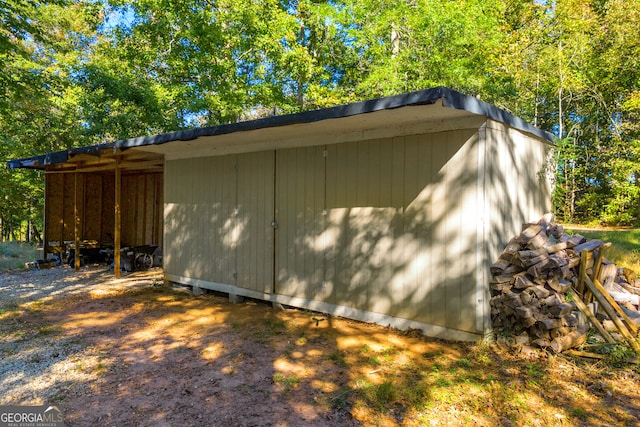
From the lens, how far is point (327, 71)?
43.1ft

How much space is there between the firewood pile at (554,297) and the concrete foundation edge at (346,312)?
1.31 feet

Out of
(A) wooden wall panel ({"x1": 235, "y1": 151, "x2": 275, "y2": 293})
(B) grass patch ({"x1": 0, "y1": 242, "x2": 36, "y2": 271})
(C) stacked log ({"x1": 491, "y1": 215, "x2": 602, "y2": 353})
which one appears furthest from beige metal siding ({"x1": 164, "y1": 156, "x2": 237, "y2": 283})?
(B) grass patch ({"x1": 0, "y1": 242, "x2": 36, "y2": 271})

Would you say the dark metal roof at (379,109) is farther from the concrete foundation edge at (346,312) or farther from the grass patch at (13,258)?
the grass patch at (13,258)

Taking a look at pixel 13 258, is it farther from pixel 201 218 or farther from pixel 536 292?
pixel 536 292

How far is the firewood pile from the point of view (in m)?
3.21

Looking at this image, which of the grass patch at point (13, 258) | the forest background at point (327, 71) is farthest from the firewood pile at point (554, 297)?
the grass patch at point (13, 258)

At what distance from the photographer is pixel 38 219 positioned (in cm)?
1691

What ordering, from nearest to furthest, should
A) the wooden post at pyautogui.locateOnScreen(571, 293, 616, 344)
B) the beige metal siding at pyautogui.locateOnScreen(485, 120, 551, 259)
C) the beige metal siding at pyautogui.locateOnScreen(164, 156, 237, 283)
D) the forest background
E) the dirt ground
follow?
1. the dirt ground
2. the wooden post at pyautogui.locateOnScreen(571, 293, 616, 344)
3. the beige metal siding at pyautogui.locateOnScreen(485, 120, 551, 259)
4. the beige metal siding at pyautogui.locateOnScreen(164, 156, 237, 283)
5. the forest background

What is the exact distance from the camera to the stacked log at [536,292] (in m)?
3.20

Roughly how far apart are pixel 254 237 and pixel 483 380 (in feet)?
10.7

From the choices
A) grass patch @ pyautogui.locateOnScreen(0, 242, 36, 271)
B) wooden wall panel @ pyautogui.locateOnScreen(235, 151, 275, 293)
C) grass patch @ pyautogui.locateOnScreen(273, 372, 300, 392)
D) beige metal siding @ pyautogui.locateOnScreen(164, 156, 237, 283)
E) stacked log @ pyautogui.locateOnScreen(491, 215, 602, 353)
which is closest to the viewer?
grass patch @ pyautogui.locateOnScreen(273, 372, 300, 392)

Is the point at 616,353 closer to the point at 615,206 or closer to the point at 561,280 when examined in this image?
the point at 561,280

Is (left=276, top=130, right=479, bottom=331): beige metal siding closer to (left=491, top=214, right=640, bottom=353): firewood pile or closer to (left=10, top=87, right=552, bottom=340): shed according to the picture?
(left=10, top=87, right=552, bottom=340): shed

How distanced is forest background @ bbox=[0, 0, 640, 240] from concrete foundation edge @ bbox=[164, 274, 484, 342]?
23.1 feet
